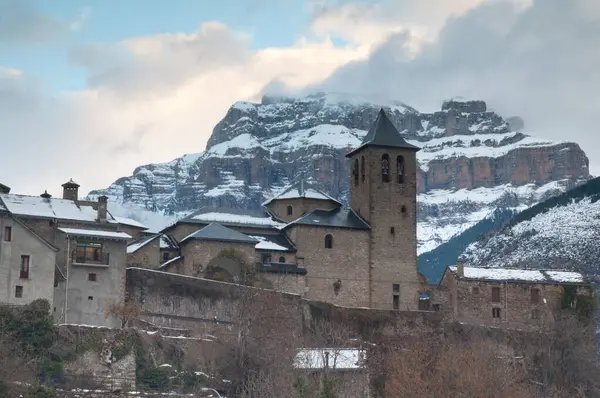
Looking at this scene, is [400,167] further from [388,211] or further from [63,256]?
[63,256]

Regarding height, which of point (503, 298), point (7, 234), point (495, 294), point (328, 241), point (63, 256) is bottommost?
point (503, 298)

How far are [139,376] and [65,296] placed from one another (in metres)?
7.26

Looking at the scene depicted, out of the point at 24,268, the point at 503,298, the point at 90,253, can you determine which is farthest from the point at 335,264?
the point at 24,268

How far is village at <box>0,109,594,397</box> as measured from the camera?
57.0 metres

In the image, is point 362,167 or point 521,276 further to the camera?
point 362,167

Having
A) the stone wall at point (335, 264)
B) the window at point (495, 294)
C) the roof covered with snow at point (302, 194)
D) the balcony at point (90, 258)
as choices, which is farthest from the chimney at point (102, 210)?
the window at point (495, 294)

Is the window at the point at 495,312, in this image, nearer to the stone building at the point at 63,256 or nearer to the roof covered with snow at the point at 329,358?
the roof covered with snow at the point at 329,358

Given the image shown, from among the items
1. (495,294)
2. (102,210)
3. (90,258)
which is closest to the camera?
(90,258)

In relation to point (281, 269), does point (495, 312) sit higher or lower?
lower

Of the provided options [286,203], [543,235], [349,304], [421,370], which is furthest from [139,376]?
[543,235]

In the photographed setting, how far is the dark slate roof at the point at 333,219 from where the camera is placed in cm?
7431

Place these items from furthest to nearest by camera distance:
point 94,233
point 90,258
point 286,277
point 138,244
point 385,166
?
1. point 385,166
2. point 286,277
3. point 138,244
4. point 94,233
5. point 90,258

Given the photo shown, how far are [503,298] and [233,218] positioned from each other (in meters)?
20.1

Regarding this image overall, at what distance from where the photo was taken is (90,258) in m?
59.2
